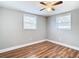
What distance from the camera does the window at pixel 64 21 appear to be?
3.77m

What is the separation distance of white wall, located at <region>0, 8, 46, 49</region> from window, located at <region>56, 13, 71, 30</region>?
163cm

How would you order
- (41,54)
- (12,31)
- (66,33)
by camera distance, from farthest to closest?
(66,33)
(12,31)
(41,54)

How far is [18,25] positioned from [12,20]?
383 mm

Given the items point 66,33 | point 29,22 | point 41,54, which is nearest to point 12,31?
point 29,22

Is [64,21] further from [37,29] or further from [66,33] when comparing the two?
[37,29]

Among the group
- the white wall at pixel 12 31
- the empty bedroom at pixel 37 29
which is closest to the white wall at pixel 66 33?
the empty bedroom at pixel 37 29

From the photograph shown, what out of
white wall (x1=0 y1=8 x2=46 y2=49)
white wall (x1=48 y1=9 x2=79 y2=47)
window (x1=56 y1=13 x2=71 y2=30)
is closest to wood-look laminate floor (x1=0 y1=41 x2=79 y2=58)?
white wall (x1=0 y1=8 x2=46 y2=49)

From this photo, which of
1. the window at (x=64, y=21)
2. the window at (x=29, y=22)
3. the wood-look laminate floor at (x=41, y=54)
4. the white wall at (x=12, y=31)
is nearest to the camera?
the wood-look laminate floor at (x=41, y=54)

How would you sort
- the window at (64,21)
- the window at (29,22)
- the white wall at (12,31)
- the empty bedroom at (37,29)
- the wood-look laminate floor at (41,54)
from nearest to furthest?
the wood-look laminate floor at (41,54)
the empty bedroom at (37,29)
the white wall at (12,31)
the window at (64,21)
the window at (29,22)

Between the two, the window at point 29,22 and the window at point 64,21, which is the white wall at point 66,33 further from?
the window at point 29,22

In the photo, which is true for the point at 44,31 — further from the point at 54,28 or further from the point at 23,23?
the point at 23,23

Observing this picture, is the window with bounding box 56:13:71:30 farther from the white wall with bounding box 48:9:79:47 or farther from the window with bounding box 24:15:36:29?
the window with bounding box 24:15:36:29

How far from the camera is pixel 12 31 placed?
10.7 feet

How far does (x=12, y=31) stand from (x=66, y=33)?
2.71m
